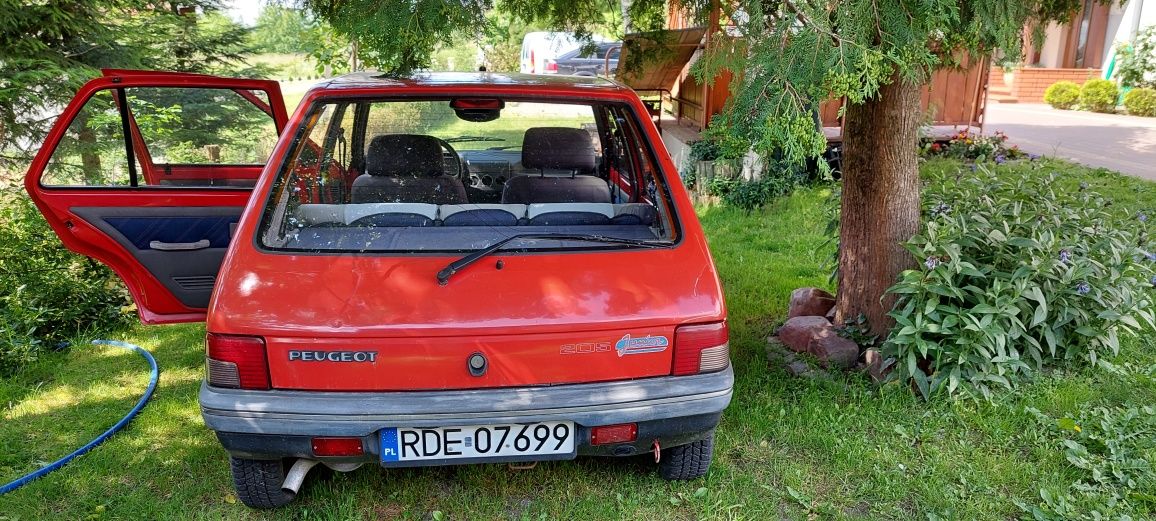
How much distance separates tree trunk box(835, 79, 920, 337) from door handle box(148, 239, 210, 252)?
10.8 ft

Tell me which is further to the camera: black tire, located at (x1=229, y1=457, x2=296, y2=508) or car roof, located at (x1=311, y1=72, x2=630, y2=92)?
car roof, located at (x1=311, y1=72, x2=630, y2=92)

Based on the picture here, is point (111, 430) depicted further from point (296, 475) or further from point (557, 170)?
point (557, 170)

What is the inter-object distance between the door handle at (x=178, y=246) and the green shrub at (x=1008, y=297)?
3338 millimetres

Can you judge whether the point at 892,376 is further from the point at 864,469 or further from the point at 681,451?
the point at 681,451

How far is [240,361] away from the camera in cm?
231

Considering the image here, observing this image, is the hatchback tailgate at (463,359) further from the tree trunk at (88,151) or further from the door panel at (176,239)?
the tree trunk at (88,151)

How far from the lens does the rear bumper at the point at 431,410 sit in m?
2.28

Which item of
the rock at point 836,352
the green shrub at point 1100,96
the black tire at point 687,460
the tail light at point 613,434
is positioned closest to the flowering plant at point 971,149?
the rock at point 836,352

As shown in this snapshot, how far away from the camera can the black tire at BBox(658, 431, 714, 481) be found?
2.84 m

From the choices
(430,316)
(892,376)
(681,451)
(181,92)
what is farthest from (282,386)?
(181,92)

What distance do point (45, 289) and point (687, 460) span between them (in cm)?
402

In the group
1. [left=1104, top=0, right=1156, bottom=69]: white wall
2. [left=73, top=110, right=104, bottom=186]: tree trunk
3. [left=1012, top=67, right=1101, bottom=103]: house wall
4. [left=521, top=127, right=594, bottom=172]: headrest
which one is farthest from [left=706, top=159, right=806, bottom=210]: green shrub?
[left=1012, top=67, right=1101, bottom=103]: house wall

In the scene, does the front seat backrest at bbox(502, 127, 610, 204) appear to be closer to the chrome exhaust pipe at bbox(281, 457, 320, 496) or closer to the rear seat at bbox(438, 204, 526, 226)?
the rear seat at bbox(438, 204, 526, 226)

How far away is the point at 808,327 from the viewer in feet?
13.4
